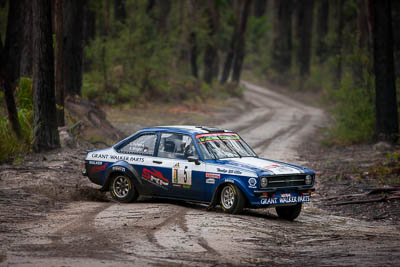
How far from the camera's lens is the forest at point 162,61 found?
1736 centimetres

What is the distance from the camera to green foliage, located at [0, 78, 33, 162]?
52.8 ft

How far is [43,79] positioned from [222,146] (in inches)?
289

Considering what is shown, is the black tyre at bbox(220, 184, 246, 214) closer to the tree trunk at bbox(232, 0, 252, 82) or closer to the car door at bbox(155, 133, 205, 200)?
the car door at bbox(155, 133, 205, 200)

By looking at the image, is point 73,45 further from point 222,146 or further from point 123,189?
point 222,146

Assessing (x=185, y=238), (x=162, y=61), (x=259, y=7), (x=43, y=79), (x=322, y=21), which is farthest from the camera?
(x=259, y=7)

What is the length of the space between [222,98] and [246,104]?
6.26ft

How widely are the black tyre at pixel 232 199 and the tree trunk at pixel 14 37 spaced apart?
13.7m

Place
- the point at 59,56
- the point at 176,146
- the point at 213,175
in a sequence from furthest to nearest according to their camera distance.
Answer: the point at 59,56 → the point at 176,146 → the point at 213,175

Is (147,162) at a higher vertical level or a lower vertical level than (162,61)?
lower

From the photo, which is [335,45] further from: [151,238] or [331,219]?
[151,238]

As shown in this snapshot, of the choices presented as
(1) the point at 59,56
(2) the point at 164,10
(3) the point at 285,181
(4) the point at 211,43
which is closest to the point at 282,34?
(2) the point at 164,10

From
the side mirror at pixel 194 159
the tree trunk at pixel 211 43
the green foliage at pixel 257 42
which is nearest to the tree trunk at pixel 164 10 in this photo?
the tree trunk at pixel 211 43

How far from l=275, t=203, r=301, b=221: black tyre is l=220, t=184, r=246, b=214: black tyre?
1.14 metres

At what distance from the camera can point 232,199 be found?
1077cm
